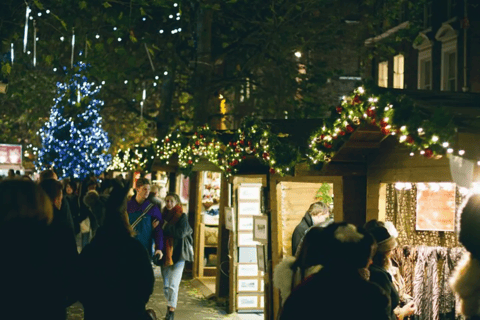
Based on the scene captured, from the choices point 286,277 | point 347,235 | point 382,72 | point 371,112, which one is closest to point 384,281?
point 286,277

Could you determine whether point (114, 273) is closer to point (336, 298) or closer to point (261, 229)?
point (336, 298)

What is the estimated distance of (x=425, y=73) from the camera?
97.6 ft

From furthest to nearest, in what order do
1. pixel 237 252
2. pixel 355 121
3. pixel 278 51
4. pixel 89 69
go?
pixel 278 51
pixel 89 69
pixel 237 252
pixel 355 121

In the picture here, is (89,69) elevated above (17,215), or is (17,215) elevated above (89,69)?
(89,69)

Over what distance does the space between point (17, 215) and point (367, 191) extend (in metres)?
5.18

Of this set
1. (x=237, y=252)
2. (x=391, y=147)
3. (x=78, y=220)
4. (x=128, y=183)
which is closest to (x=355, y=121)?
(x=391, y=147)

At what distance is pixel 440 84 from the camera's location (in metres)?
28.0

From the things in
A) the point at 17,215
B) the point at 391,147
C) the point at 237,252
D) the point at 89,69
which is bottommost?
the point at 237,252

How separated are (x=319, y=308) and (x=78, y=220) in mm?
15801

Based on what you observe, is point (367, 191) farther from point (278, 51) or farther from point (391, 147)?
point (278, 51)

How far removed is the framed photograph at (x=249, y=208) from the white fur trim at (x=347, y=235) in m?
8.69

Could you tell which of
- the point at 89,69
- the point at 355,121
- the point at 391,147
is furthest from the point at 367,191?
the point at 89,69

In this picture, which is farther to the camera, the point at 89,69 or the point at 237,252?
the point at 89,69

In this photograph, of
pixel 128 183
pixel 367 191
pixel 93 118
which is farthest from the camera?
pixel 93 118
